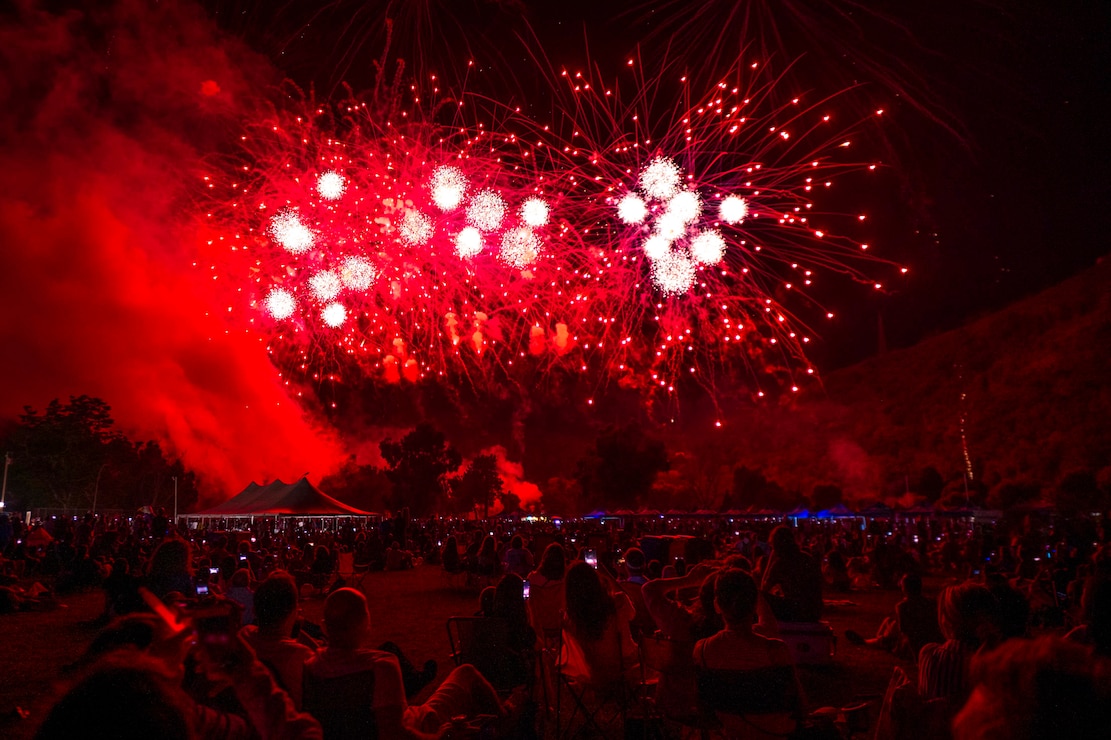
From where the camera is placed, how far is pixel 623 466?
182 ft

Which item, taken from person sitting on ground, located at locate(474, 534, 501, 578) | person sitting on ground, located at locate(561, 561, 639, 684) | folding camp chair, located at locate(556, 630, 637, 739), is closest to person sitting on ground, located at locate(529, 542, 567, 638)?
folding camp chair, located at locate(556, 630, 637, 739)

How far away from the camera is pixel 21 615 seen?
12.9 metres

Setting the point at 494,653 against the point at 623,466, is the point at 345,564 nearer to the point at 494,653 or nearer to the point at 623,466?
the point at 494,653

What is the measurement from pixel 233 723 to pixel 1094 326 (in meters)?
64.8

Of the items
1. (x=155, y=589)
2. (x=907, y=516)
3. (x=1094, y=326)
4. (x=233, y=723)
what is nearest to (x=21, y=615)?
(x=155, y=589)

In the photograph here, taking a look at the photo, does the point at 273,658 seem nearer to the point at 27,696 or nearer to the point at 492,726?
the point at 492,726

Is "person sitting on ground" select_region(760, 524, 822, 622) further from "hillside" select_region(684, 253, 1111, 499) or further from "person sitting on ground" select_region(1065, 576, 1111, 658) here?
"hillside" select_region(684, 253, 1111, 499)

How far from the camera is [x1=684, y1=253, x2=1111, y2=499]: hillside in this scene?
49.4 meters

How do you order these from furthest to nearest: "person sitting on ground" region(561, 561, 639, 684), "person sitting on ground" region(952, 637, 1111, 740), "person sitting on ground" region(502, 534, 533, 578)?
"person sitting on ground" region(502, 534, 533, 578) → "person sitting on ground" region(561, 561, 639, 684) → "person sitting on ground" region(952, 637, 1111, 740)

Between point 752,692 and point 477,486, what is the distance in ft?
260

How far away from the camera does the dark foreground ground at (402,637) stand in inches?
284

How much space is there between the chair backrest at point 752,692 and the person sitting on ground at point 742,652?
2cm

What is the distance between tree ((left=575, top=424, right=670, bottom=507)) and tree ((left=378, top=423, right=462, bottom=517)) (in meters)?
12.1

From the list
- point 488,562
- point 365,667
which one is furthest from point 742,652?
point 488,562
